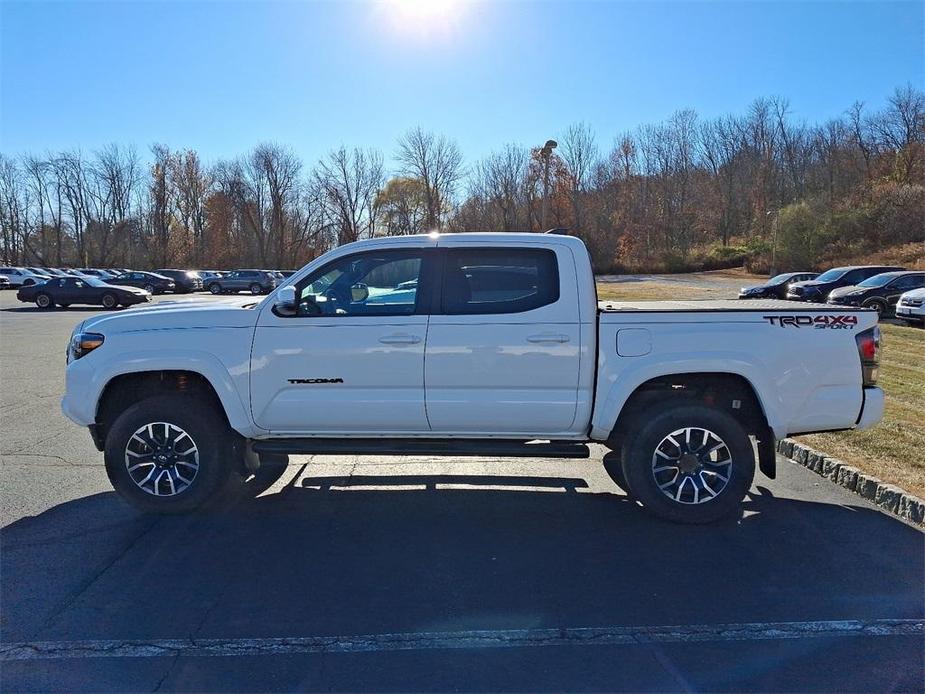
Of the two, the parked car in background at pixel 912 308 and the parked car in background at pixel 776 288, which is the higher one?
the parked car in background at pixel 776 288

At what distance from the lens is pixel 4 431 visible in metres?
7.25

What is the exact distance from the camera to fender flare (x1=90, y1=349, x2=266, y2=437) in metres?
4.70

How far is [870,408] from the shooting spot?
4.68m

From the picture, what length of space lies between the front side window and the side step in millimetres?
962

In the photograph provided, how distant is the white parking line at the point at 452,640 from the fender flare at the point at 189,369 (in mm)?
1814

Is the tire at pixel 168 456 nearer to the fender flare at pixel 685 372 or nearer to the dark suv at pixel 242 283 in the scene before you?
the fender flare at pixel 685 372

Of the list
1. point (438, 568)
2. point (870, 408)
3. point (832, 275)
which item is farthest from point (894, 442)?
point (832, 275)

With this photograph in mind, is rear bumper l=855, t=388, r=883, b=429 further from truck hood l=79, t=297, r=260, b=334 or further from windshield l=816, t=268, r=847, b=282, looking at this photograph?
windshield l=816, t=268, r=847, b=282

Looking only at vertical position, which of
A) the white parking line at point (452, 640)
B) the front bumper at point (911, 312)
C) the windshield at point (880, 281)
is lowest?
the white parking line at point (452, 640)

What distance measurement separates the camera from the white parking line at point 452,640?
317 centimetres

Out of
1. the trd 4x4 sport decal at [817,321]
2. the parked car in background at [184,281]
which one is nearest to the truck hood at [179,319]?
the trd 4x4 sport decal at [817,321]

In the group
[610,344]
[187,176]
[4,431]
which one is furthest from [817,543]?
[187,176]

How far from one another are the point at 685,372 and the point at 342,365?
8.03 ft

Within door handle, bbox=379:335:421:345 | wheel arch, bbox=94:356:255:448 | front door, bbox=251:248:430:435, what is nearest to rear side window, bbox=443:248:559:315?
front door, bbox=251:248:430:435
